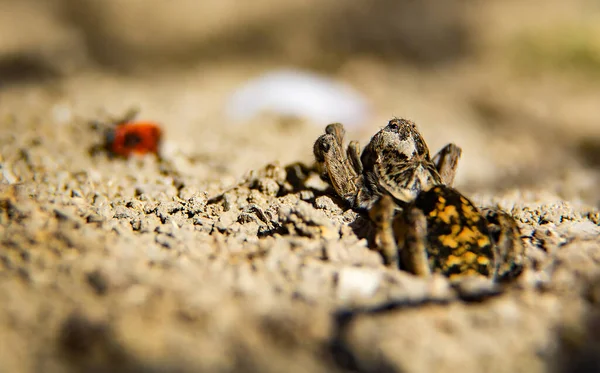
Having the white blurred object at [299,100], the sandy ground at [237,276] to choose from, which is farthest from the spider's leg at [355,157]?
the white blurred object at [299,100]

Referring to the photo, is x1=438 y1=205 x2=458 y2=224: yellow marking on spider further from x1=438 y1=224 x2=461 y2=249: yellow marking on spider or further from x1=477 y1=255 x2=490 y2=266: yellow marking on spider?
x1=477 y1=255 x2=490 y2=266: yellow marking on spider

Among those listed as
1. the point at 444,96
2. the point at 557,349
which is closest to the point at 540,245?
the point at 557,349

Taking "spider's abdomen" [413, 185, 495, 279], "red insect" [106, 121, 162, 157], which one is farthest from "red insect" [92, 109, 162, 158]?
"spider's abdomen" [413, 185, 495, 279]

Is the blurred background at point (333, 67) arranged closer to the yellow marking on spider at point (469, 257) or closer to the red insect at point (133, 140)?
the red insect at point (133, 140)

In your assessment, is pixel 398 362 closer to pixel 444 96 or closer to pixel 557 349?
pixel 557 349

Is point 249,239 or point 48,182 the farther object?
point 48,182

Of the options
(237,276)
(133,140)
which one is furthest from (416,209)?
(133,140)

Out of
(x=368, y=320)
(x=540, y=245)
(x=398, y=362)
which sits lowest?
(x=398, y=362)
